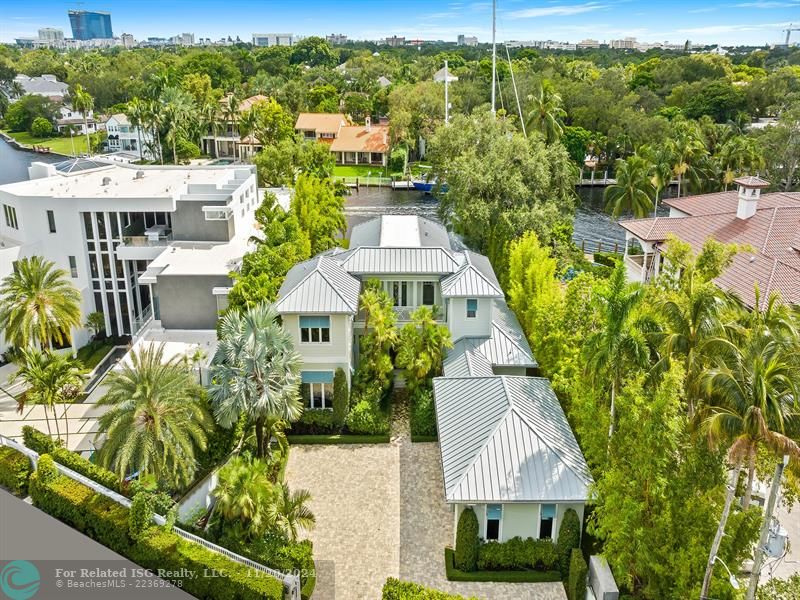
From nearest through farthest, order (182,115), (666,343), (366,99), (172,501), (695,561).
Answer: (695,561)
(666,343)
(172,501)
(182,115)
(366,99)

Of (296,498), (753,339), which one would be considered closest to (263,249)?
(296,498)

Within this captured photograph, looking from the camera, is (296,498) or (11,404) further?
(11,404)

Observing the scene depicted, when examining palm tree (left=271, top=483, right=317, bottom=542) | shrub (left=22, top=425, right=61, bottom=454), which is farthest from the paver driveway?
shrub (left=22, top=425, right=61, bottom=454)

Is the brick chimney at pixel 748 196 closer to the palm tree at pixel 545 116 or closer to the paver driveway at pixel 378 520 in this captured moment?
the palm tree at pixel 545 116

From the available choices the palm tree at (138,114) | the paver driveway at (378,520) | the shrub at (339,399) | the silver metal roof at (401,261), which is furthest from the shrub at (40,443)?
the palm tree at (138,114)

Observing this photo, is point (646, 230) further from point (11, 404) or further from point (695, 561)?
point (11, 404)

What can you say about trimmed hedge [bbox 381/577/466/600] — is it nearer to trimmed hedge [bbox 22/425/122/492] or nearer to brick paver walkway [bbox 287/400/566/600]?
brick paver walkway [bbox 287/400/566/600]
